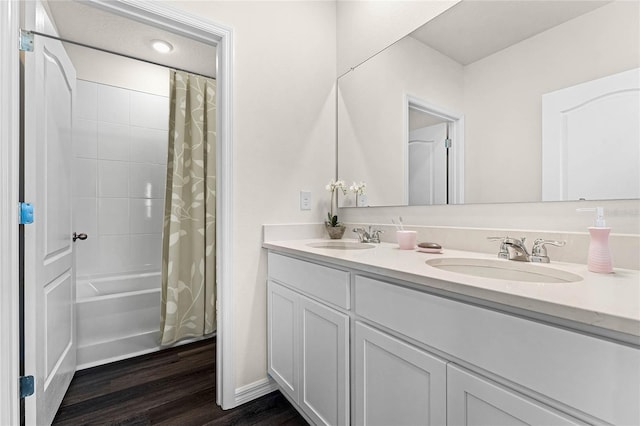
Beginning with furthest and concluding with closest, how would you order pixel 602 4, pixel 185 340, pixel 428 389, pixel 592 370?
pixel 185 340, pixel 602 4, pixel 428 389, pixel 592 370

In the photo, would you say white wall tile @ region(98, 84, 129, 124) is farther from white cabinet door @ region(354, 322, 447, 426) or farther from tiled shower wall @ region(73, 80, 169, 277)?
white cabinet door @ region(354, 322, 447, 426)

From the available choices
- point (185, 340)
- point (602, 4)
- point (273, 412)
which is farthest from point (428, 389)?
point (185, 340)

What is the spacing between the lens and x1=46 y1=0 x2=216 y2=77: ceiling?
195cm

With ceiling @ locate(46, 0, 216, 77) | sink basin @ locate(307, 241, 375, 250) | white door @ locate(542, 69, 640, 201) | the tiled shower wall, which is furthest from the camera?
the tiled shower wall

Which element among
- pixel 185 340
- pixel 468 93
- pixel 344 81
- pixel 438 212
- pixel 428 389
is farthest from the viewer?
pixel 185 340

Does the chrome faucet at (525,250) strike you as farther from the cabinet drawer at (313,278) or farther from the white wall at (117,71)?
the white wall at (117,71)

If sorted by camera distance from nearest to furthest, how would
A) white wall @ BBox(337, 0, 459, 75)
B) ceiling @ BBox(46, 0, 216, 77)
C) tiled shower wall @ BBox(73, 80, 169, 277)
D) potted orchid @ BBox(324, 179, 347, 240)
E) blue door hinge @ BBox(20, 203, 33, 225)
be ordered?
1. blue door hinge @ BBox(20, 203, 33, 225)
2. white wall @ BBox(337, 0, 459, 75)
3. potted orchid @ BBox(324, 179, 347, 240)
4. ceiling @ BBox(46, 0, 216, 77)
5. tiled shower wall @ BBox(73, 80, 169, 277)

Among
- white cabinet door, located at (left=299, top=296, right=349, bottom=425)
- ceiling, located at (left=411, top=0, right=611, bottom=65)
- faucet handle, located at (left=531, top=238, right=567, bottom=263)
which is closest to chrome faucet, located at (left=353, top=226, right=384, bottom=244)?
white cabinet door, located at (left=299, top=296, right=349, bottom=425)

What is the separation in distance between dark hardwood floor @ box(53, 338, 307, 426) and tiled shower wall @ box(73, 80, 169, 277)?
926 mm

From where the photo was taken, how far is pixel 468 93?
53.6 inches

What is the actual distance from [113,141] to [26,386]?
1.99 meters

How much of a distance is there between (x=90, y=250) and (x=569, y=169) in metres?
3.12

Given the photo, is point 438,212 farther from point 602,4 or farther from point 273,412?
point 273,412

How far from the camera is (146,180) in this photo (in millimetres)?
2709
